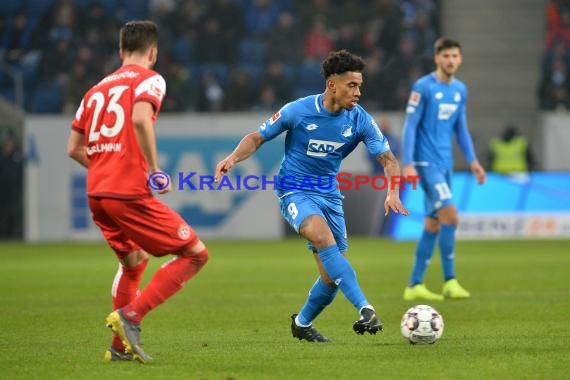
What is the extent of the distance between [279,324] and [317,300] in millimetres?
1207

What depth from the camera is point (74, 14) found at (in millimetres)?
25094

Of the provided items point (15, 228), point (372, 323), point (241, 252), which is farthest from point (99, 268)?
point (372, 323)

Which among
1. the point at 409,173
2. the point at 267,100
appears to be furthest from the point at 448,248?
the point at 267,100

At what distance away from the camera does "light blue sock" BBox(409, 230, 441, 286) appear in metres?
11.5

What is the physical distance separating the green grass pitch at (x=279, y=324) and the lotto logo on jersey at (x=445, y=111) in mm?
1880

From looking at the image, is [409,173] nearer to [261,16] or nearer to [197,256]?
[197,256]

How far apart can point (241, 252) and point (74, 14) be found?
846 cm

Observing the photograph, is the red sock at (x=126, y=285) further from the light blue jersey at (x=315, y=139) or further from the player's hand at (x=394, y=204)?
the player's hand at (x=394, y=204)

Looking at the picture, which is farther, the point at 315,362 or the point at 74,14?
the point at 74,14

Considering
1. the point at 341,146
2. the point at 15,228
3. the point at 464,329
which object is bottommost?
the point at 15,228

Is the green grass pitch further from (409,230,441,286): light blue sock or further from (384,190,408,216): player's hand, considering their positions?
(384,190,408,216): player's hand

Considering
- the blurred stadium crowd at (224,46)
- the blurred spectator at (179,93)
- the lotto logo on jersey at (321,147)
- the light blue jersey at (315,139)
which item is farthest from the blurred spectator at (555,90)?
the lotto logo on jersey at (321,147)

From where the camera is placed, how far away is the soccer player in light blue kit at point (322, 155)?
8.01m

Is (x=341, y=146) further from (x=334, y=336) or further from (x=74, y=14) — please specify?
(x=74, y=14)
